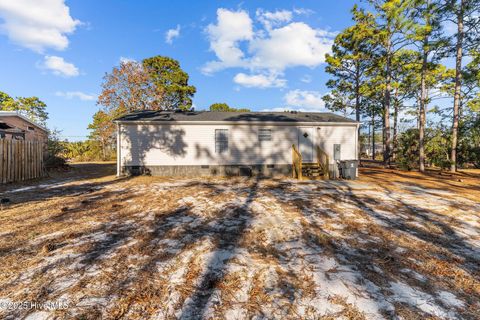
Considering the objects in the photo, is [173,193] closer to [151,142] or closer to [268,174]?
[151,142]

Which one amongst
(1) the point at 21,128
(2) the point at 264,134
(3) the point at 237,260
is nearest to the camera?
(3) the point at 237,260

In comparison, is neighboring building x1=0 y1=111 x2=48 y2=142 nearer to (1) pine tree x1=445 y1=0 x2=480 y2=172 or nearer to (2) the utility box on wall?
(2) the utility box on wall

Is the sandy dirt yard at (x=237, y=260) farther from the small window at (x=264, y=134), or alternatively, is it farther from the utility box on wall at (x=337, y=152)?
the utility box on wall at (x=337, y=152)

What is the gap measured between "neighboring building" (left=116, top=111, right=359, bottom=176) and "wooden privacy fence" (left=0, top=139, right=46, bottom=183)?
3.77 meters

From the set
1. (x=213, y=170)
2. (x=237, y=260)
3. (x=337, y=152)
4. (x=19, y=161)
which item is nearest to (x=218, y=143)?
(x=213, y=170)

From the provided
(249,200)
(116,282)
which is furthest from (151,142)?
(116,282)

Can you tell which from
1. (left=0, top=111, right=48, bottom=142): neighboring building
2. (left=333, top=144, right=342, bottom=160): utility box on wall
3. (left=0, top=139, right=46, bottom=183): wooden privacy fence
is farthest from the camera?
(left=0, top=111, right=48, bottom=142): neighboring building

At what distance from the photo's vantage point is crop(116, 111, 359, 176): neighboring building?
12.1 m

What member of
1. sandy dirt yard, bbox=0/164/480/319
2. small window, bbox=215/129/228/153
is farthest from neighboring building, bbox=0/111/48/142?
sandy dirt yard, bbox=0/164/480/319

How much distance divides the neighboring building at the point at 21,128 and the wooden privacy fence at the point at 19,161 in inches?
96.2

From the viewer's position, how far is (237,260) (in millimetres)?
3248

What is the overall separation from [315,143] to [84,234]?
475 inches

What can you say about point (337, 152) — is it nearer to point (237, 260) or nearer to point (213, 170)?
point (213, 170)

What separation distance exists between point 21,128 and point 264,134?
58.1 feet
